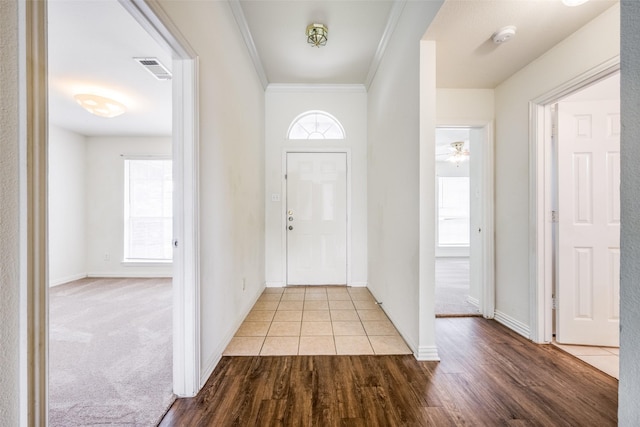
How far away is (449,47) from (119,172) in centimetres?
496

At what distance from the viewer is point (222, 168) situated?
6.53 ft

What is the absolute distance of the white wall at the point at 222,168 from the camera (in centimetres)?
165

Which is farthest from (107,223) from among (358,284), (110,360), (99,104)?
(358,284)

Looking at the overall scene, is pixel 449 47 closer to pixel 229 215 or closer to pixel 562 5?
pixel 562 5

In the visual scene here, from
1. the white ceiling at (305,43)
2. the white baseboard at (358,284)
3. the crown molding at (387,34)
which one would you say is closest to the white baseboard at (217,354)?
the white baseboard at (358,284)

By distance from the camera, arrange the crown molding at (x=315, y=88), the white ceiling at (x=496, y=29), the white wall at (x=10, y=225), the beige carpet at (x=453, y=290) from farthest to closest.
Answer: the crown molding at (x=315, y=88), the beige carpet at (x=453, y=290), the white ceiling at (x=496, y=29), the white wall at (x=10, y=225)

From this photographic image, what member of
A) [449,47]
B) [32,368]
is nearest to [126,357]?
[32,368]

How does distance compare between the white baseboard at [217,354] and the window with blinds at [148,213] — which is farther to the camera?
the window with blinds at [148,213]

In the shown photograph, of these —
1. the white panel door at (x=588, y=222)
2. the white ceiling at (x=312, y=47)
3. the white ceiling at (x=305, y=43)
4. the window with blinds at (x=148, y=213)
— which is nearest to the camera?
the white ceiling at (x=305, y=43)

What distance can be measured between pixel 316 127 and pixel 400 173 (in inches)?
73.4

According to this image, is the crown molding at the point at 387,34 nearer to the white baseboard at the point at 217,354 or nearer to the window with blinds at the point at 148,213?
the white baseboard at the point at 217,354

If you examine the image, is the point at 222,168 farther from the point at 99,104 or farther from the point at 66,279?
the point at 66,279

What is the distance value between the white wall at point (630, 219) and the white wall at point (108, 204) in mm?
5011

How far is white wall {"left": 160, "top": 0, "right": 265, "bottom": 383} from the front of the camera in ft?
5.42
